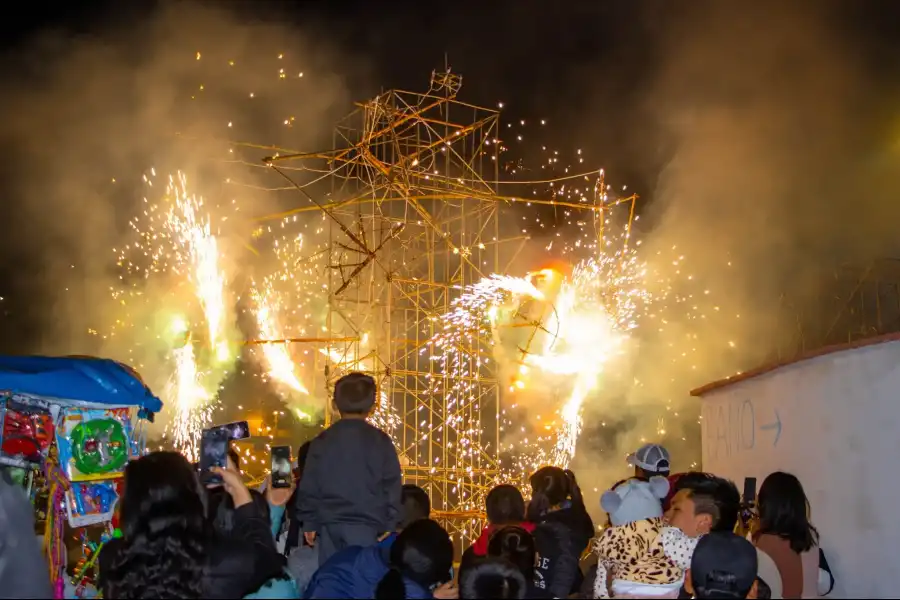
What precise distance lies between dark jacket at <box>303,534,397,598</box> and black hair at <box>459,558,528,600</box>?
1.19 ft

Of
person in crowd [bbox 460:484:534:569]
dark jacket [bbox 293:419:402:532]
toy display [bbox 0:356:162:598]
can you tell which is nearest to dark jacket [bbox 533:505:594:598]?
person in crowd [bbox 460:484:534:569]

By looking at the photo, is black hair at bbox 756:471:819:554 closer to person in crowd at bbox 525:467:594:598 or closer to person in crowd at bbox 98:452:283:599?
person in crowd at bbox 525:467:594:598

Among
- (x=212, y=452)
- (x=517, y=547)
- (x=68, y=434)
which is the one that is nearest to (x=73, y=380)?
(x=68, y=434)

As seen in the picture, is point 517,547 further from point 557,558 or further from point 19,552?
point 19,552

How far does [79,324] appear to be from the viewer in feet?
57.0

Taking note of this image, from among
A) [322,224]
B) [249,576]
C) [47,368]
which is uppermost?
[322,224]

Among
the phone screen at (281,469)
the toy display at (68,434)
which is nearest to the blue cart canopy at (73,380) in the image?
the toy display at (68,434)

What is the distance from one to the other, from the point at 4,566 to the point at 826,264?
1078 cm

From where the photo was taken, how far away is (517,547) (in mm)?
4918

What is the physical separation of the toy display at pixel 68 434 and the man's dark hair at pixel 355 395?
1651 mm

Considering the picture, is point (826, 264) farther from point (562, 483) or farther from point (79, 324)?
point (79, 324)

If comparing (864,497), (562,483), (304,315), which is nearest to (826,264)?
(864,497)

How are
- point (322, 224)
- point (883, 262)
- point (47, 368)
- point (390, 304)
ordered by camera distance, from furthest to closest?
point (322, 224)
point (390, 304)
point (883, 262)
point (47, 368)

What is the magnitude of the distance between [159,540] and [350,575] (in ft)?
2.88
